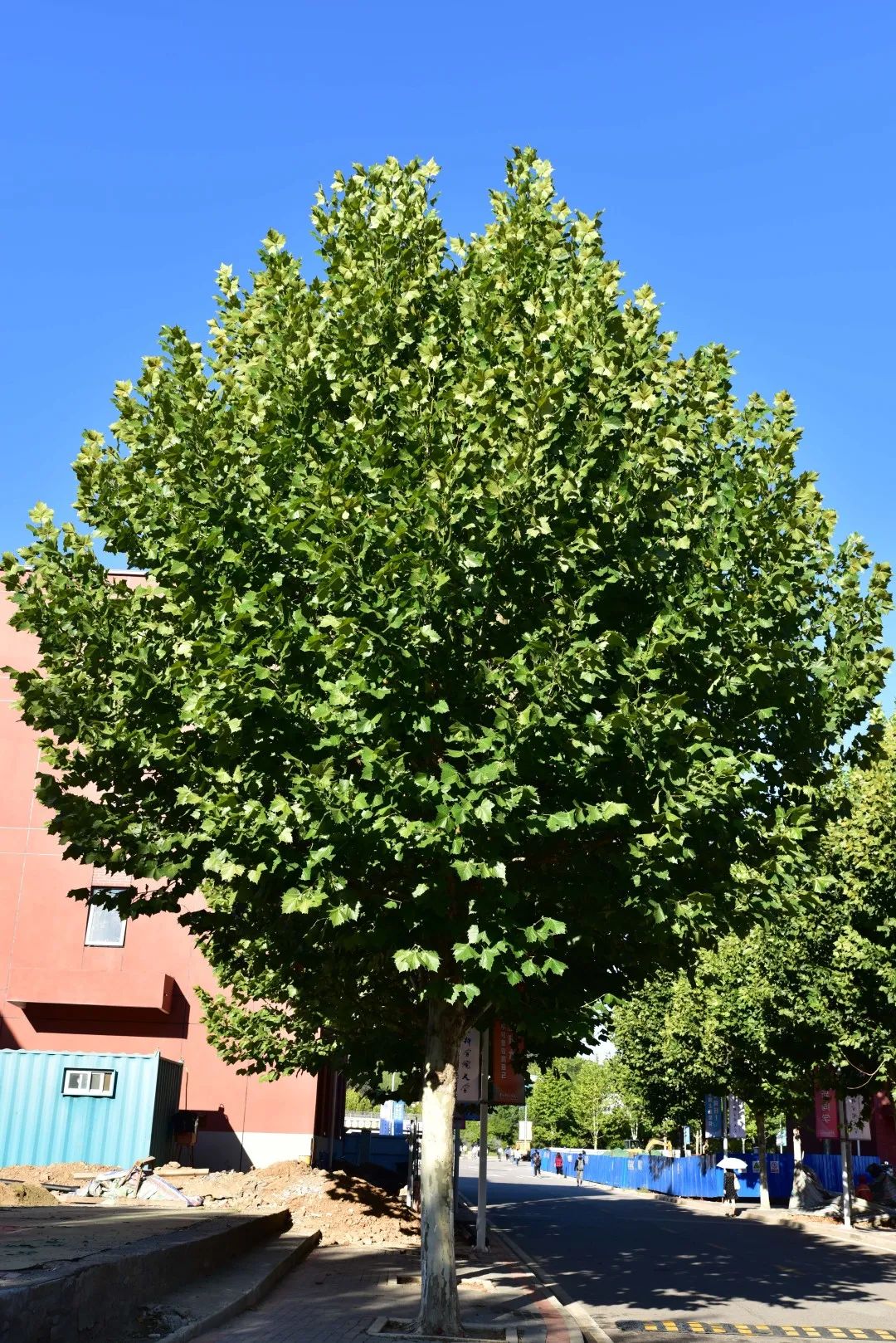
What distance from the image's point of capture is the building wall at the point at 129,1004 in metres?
27.1

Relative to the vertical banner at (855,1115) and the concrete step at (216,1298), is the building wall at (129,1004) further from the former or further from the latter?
the vertical banner at (855,1115)

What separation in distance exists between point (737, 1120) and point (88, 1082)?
31.2m

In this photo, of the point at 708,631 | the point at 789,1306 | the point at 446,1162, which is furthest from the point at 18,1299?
the point at 789,1306

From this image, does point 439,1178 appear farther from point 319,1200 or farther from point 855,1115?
point 855,1115

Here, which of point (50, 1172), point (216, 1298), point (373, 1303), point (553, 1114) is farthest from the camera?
point (553, 1114)

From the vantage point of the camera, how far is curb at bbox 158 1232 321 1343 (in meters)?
9.55

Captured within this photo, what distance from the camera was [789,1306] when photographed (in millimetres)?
14898

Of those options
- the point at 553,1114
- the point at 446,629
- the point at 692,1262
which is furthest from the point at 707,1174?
the point at 553,1114

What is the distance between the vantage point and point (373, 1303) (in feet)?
44.1

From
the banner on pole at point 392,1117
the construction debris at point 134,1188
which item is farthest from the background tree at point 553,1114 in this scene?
the construction debris at point 134,1188

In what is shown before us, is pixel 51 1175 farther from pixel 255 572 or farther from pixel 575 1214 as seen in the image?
pixel 575 1214

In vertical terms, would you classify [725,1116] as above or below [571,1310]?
above

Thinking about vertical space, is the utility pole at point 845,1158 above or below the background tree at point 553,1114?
above

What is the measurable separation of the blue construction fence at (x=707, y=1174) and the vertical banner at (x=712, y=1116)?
1.24 meters
